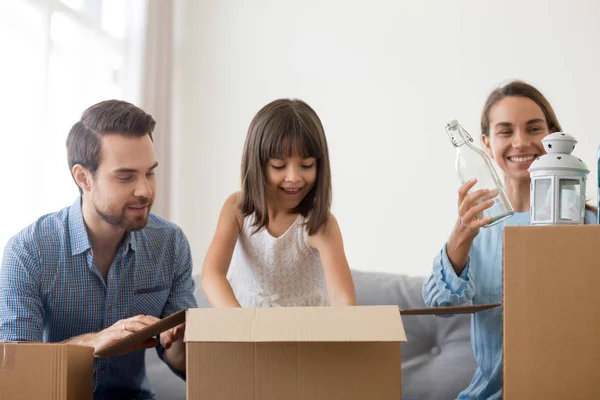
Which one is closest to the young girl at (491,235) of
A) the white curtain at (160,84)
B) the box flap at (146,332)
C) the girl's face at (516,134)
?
the girl's face at (516,134)

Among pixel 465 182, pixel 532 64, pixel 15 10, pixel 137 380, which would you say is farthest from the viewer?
pixel 532 64

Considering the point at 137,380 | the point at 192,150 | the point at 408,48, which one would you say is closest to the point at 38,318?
the point at 137,380

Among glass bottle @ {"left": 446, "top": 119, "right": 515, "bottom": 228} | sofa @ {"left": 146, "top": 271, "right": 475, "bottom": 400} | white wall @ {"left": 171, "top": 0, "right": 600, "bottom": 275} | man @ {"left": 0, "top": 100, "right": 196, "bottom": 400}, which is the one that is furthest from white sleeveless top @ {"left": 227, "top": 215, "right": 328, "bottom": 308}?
white wall @ {"left": 171, "top": 0, "right": 600, "bottom": 275}

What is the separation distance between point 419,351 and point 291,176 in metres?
0.63

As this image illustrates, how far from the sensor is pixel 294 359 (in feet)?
3.36

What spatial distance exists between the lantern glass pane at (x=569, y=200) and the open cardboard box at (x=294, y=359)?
29 cm

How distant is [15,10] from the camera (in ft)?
7.14

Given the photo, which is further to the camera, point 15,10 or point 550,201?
point 15,10

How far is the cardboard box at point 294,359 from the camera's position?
3.28ft

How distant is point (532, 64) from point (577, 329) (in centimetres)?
223

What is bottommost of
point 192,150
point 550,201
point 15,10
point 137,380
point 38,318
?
point 137,380

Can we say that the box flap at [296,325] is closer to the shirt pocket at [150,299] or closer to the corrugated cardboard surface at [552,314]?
the corrugated cardboard surface at [552,314]

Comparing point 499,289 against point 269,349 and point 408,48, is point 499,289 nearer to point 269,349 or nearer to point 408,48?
point 269,349

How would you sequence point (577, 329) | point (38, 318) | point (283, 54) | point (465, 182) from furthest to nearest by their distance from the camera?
point (283, 54), point (38, 318), point (465, 182), point (577, 329)
